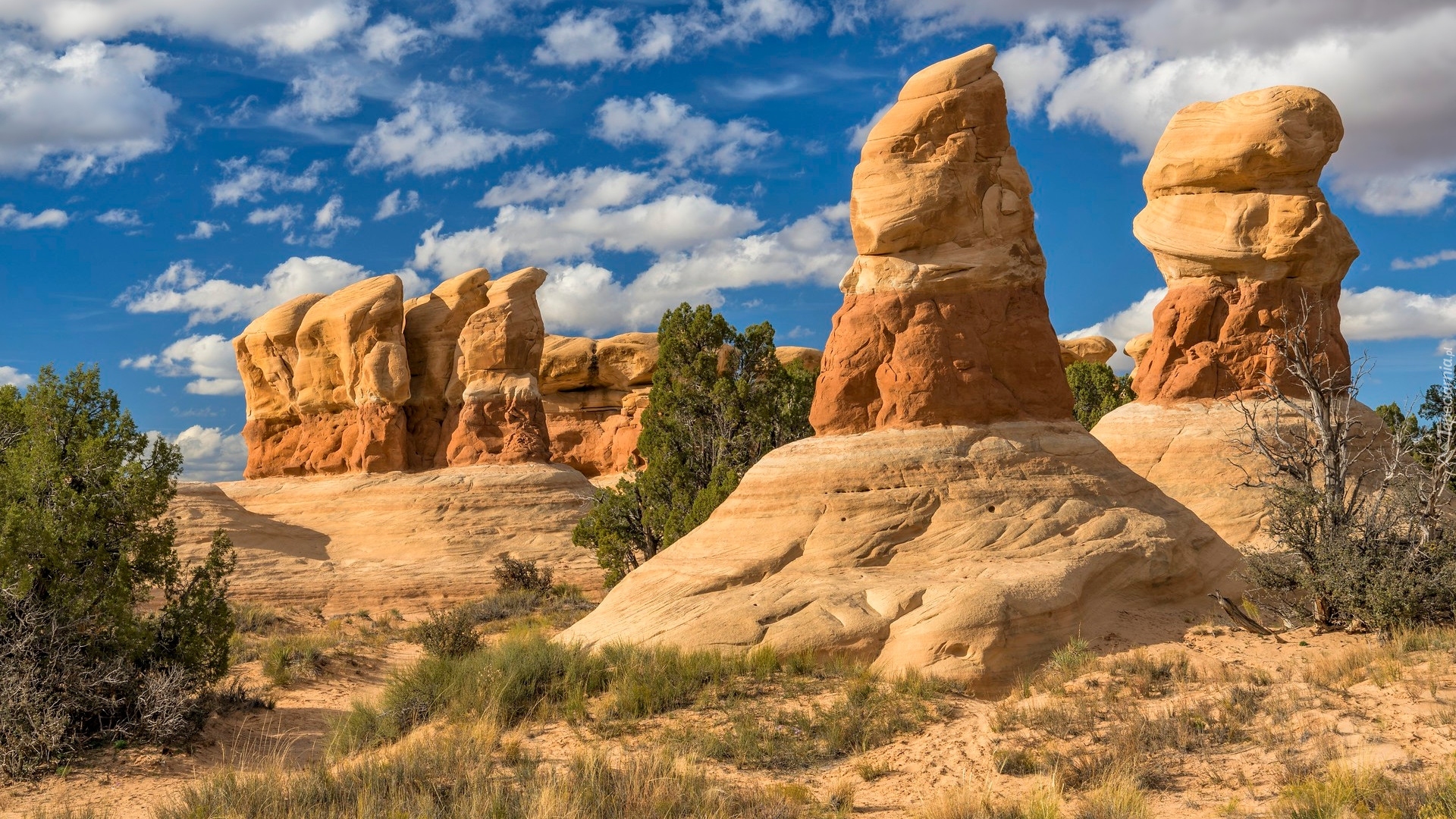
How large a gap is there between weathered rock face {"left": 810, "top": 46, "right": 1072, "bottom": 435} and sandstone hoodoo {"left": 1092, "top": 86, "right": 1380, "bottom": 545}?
8722 mm

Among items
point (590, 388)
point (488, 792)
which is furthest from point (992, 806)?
point (590, 388)

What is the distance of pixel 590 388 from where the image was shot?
181ft

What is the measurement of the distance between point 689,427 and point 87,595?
16.6 metres

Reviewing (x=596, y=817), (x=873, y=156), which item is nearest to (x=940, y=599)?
(x=596, y=817)

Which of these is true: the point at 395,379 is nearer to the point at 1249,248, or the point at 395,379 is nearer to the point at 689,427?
the point at 689,427

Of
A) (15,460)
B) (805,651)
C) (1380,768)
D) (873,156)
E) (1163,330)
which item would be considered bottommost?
(1380,768)

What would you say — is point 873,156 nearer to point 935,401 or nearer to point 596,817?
point 935,401

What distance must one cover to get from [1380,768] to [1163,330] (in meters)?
19.0

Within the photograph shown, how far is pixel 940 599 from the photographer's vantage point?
14578mm

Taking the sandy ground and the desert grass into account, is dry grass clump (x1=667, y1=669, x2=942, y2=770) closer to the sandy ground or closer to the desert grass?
the sandy ground

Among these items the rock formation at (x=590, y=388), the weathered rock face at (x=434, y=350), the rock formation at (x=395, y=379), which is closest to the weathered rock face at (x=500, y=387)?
the rock formation at (x=395, y=379)

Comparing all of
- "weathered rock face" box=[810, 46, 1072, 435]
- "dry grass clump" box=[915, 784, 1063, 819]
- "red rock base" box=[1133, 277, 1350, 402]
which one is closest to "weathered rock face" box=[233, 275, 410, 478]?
"weathered rock face" box=[810, 46, 1072, 435]

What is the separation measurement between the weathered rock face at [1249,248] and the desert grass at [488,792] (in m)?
20.2

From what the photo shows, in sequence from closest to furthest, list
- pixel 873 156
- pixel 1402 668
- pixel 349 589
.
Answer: pixel 1402 668
pixel 873 156
pixel 349 589
